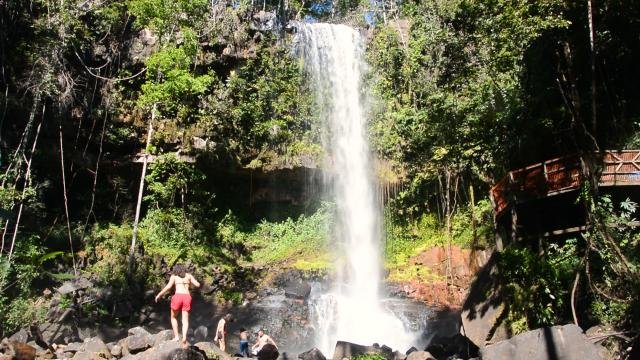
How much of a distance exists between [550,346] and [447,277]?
10308 millimetres

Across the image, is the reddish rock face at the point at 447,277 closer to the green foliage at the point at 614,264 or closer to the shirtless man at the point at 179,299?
the green foliage at the point at 614,264

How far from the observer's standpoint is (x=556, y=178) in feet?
36.1

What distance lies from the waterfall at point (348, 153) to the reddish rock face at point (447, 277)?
1.48 metres

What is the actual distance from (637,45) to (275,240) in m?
14.7

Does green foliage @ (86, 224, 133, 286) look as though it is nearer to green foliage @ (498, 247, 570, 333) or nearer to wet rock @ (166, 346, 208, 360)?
wet rock @ (166, 346, 208, 360)

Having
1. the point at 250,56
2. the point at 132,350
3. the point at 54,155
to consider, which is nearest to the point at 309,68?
the point at 250,56

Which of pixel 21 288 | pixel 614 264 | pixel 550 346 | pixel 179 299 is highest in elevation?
pixel 614 264

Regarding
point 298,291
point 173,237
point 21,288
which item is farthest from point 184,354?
point 173,237

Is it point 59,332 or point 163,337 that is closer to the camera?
point 163,337

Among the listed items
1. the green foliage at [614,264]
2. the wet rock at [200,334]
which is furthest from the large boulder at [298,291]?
the green foliage at [614,264]

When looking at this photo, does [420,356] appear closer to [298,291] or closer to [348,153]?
[298,291]

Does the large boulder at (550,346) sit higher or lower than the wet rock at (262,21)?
lower

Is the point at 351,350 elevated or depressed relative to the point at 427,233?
depressed

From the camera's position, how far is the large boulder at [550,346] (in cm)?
727
